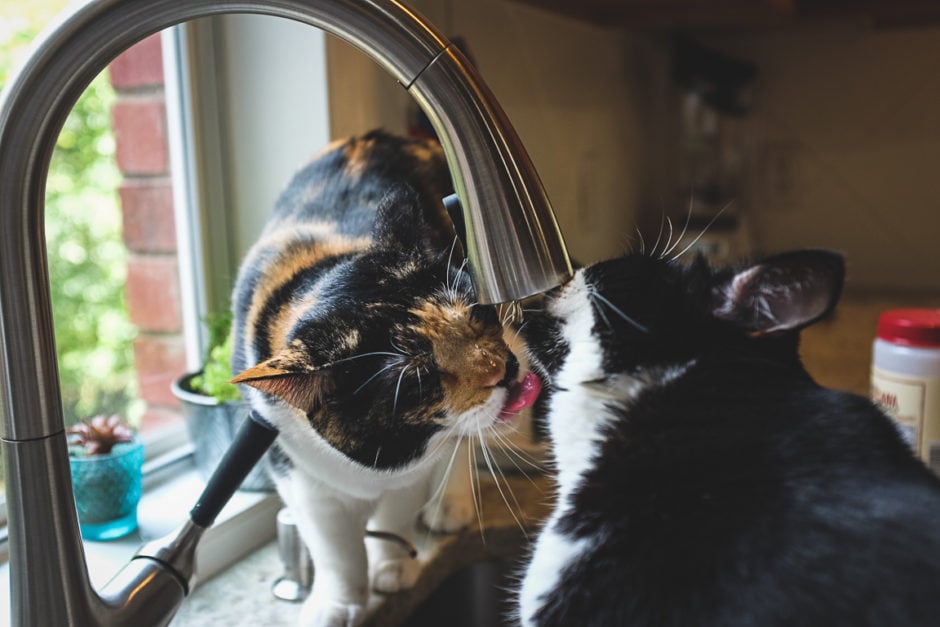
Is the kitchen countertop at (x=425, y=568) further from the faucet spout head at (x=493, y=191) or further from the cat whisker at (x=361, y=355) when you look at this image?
the faucet spout head at (x=493, y=191)

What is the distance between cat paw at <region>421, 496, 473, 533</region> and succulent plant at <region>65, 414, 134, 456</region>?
36cm

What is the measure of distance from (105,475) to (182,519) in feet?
0.31

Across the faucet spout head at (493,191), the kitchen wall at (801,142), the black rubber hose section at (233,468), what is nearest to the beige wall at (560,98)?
the kitchen wall at (801,142)

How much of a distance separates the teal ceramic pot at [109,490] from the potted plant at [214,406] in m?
0.08

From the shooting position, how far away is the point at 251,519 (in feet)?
3.18

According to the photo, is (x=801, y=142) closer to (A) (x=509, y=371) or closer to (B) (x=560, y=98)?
(B) (x=560, y=98)

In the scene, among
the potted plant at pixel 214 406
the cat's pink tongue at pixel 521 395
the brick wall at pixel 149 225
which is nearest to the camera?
the cat's pink tongue at pixel 521 395

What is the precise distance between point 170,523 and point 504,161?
677 mm

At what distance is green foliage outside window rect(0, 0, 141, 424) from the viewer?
1000 millimetres

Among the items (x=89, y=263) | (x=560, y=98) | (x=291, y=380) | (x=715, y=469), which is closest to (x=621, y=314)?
(x=715, y=469)

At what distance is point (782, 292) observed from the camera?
560 millimetres

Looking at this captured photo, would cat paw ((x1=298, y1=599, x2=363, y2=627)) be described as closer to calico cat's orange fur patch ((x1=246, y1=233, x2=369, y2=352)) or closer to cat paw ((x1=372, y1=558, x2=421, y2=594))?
cat paw ((x1=372, y1=558, x2=421, y2=594))

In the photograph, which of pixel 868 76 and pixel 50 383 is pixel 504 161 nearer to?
pixel 50 383

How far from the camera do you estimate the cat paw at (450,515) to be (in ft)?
3.36
